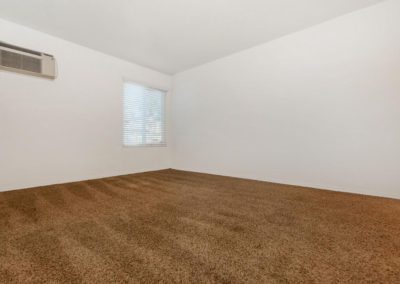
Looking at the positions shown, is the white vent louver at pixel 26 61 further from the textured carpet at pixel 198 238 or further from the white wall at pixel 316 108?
the white wall at pixel 316 108

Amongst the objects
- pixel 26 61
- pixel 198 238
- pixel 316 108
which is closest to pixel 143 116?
pixel 26 61

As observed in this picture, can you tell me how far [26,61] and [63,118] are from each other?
81 cm

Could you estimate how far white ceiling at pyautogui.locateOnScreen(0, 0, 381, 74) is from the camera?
2.15 m

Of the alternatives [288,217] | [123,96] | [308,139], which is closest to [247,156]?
[308,139]

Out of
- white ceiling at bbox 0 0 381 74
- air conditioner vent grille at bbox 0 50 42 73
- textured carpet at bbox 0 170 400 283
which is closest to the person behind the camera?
textured carpet at bbox 0 170 400 283

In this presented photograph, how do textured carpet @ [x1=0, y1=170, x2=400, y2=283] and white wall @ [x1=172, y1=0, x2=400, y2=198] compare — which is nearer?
textured carpet @ [x1=0, y1=170, x2=400, y2=283]

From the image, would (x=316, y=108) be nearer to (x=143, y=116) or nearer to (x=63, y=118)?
(x=143, y=116)

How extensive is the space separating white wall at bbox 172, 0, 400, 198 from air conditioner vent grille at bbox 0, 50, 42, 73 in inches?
102

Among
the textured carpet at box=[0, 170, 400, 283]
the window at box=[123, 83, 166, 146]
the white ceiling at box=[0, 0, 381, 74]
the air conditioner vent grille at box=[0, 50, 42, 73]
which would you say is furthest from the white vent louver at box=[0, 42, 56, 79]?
the textured carpet at box=[0, 170, 400, 283]

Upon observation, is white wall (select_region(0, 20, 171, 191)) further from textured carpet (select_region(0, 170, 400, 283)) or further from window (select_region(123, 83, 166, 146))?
textured carpet (select_region(0, 170, 400, 283))

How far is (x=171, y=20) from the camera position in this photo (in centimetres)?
244

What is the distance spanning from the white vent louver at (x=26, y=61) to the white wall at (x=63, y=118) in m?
0.08

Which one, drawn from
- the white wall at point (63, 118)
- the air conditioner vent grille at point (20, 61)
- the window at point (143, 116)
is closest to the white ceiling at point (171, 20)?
the white wall at point (63, 118)

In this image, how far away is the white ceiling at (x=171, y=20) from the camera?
7.06 ft
